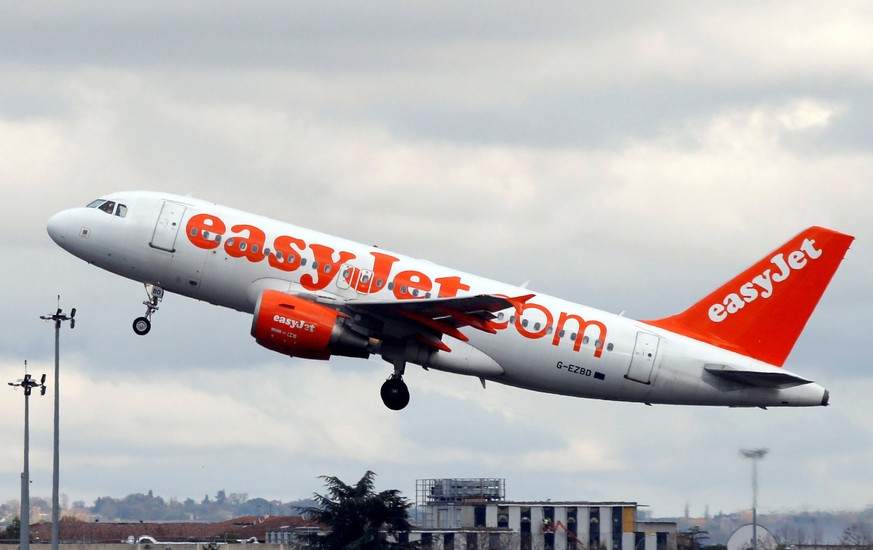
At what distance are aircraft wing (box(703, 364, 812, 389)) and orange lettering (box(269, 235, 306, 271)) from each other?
1554 centimetres

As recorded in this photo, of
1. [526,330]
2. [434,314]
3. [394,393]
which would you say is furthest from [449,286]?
[394,393]

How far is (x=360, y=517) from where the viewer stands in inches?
3022

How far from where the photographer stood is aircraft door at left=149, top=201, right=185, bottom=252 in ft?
203

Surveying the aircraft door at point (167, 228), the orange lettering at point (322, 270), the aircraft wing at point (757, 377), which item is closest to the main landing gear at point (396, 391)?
the orange lettering at point (322, 270)

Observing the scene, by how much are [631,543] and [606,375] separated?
117ft

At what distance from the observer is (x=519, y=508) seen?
104 metres

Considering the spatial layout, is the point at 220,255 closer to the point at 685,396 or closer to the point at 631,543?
the point at 685,396

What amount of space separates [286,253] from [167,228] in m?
4.37

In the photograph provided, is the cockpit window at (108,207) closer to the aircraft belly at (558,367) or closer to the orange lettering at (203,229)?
the orange lettering at (203,229)

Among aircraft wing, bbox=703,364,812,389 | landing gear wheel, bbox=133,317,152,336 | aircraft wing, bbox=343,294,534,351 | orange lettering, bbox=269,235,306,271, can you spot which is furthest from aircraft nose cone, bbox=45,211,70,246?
aircraft wing, bbox=703,364,812,389

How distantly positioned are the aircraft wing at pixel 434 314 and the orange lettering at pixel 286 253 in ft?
8.38

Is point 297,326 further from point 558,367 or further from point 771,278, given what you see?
point 771,278

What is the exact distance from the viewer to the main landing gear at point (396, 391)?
63.7 meters

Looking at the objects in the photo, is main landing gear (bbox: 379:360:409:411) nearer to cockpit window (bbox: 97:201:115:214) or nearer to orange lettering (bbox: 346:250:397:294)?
orange lettering (bbox: 346:250:397:294)
